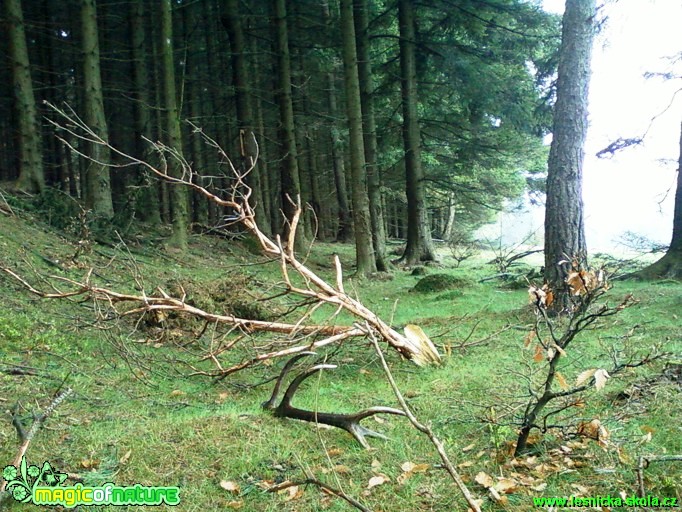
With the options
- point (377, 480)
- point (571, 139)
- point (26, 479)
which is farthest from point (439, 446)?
point (571, 139)

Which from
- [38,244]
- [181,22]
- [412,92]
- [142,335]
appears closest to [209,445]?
[142,335]

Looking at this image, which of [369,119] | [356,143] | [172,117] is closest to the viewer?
[172,117]

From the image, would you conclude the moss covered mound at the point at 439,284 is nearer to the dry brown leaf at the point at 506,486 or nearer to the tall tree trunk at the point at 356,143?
the tall tree trunk at the point at 356,143

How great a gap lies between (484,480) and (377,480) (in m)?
0.57

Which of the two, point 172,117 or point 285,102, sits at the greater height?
point 285,102

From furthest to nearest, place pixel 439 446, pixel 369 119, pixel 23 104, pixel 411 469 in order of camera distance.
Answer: pixel 369 119 → pixel 23 104 → pixel 411 469 → pixel 439 446

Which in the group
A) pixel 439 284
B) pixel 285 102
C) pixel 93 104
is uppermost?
pixel 285 102

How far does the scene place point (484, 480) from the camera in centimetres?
264

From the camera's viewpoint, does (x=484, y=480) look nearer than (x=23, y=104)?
Yes

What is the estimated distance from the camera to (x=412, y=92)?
603 inches

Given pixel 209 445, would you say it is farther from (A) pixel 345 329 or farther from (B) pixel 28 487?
(A) pixel 345 329

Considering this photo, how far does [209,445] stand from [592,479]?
2178 mm

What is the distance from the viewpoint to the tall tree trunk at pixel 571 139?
23.6 feet

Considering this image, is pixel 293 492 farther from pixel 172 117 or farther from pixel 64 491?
pixel 172 117
